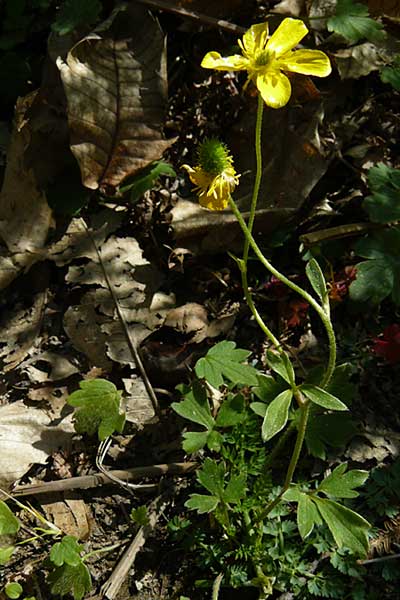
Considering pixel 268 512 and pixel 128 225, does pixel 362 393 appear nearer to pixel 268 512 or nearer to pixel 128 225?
pixel 268 512

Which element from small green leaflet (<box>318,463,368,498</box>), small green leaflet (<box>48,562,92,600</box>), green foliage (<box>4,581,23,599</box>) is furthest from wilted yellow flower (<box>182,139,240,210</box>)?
green foliage (<box>4,581,23,599</box>)

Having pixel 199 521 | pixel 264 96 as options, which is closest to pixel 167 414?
pixel 199 521

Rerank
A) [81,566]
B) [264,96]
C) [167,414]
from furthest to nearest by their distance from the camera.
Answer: [167,414]
[81,566]
[264,96]

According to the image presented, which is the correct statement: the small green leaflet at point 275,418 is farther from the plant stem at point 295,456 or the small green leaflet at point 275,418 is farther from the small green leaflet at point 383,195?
the small green leaflet at point 383,195

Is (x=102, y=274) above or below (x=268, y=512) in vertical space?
above

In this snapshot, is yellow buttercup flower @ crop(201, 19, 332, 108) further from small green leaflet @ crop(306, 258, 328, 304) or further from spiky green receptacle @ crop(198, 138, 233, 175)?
small green leaflet @ crop(306, 258, 328, 304)

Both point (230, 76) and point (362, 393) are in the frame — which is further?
point (230, 76)

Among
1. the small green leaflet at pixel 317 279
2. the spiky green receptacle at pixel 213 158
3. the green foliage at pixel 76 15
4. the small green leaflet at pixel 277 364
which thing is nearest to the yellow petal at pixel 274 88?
the spiky green receptacle at pixel 213 158

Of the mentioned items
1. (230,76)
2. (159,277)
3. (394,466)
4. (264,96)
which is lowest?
(394,466)
